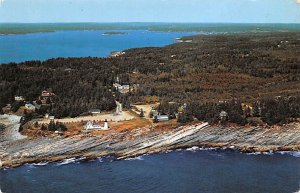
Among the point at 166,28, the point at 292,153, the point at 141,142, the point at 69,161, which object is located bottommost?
the point at 166,28

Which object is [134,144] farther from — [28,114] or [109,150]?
[28,114]

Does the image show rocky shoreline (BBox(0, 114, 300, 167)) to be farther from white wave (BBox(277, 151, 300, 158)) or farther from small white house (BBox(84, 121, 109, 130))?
small white house (BBox(84, 121, 109, 130))

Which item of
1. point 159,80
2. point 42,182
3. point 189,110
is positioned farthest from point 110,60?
point 42,182

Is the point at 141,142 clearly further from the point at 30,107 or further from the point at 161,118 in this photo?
the point at 30,107

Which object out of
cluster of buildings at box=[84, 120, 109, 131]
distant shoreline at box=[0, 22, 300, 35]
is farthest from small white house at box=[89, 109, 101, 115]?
distant shoreline at box=[0, 22, 300, 35]

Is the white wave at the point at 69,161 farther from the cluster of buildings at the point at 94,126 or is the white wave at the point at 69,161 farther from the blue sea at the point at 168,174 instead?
the cluster of buildings at the point at 94,126

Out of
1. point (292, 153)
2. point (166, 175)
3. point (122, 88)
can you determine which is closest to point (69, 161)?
point (166, 175)

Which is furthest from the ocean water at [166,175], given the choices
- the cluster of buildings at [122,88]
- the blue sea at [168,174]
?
Answer: the cluster of buildings at [122,88]

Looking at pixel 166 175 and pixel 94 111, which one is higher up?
pixel 94 111
